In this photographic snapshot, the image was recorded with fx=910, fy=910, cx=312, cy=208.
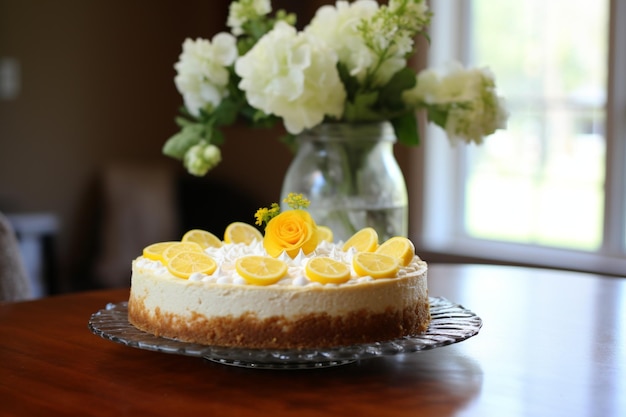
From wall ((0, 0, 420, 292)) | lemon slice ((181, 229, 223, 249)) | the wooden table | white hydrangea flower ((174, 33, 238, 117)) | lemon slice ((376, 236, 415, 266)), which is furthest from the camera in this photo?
wall ((0, 0, 420, 292))

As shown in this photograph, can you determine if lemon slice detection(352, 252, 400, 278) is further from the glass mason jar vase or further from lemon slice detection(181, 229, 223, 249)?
the glass mason jar vase

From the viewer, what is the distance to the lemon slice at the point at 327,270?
1115 millimetres

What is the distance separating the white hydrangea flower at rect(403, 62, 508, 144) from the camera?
174 centimetres

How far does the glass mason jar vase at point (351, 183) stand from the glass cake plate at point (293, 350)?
0.50 meters

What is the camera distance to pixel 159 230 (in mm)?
4793

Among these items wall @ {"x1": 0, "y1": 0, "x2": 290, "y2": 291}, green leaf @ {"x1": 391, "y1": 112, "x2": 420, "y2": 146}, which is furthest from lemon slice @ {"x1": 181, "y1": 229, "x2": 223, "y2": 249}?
wall @ {"x1": 0, "y1": 0, "x2": 290, "y2": 291}

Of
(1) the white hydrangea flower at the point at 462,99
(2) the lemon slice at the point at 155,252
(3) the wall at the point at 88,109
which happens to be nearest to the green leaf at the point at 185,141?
(1) the white hydrangea flower at the point at 462,99

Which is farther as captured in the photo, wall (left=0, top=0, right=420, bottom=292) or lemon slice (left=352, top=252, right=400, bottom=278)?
wall (left=0, top=0, right=420, bottom=292)

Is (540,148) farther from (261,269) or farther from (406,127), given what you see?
(261,269)

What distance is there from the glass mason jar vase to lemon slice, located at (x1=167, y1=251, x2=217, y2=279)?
0.59 m

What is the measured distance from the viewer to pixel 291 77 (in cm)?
160

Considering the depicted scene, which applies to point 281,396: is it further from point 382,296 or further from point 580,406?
point 580,406

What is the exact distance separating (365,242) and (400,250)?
0.08 m

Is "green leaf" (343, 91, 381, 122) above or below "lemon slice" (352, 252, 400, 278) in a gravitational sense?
above
